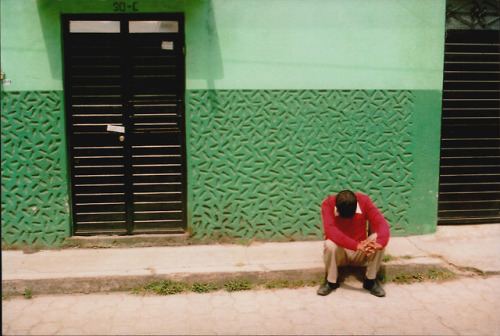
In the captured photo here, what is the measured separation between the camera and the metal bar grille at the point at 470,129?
19.8 ft

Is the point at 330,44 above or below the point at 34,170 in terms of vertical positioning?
above

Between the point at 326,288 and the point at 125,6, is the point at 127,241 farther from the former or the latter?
the point at 125,6

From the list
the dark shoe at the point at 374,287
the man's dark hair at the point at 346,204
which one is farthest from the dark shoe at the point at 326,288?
the man's dark hair at the point at 346,204

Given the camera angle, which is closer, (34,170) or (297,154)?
(34,170)

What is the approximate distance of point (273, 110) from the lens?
565cm

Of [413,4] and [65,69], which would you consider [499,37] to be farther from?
[65,69]

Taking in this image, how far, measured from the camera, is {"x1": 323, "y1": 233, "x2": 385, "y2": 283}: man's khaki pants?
464cm

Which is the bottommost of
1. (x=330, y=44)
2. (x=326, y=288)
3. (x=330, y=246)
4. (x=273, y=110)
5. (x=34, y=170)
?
(x=326, y=288)

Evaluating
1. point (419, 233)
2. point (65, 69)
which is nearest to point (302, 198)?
point (419, 233)

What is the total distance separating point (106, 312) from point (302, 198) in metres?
2.70

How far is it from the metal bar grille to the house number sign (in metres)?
4.03

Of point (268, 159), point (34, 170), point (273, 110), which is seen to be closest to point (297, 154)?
point (268, 159)

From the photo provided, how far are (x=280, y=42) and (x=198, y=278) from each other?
9.78 feet

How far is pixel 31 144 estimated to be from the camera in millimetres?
5496
